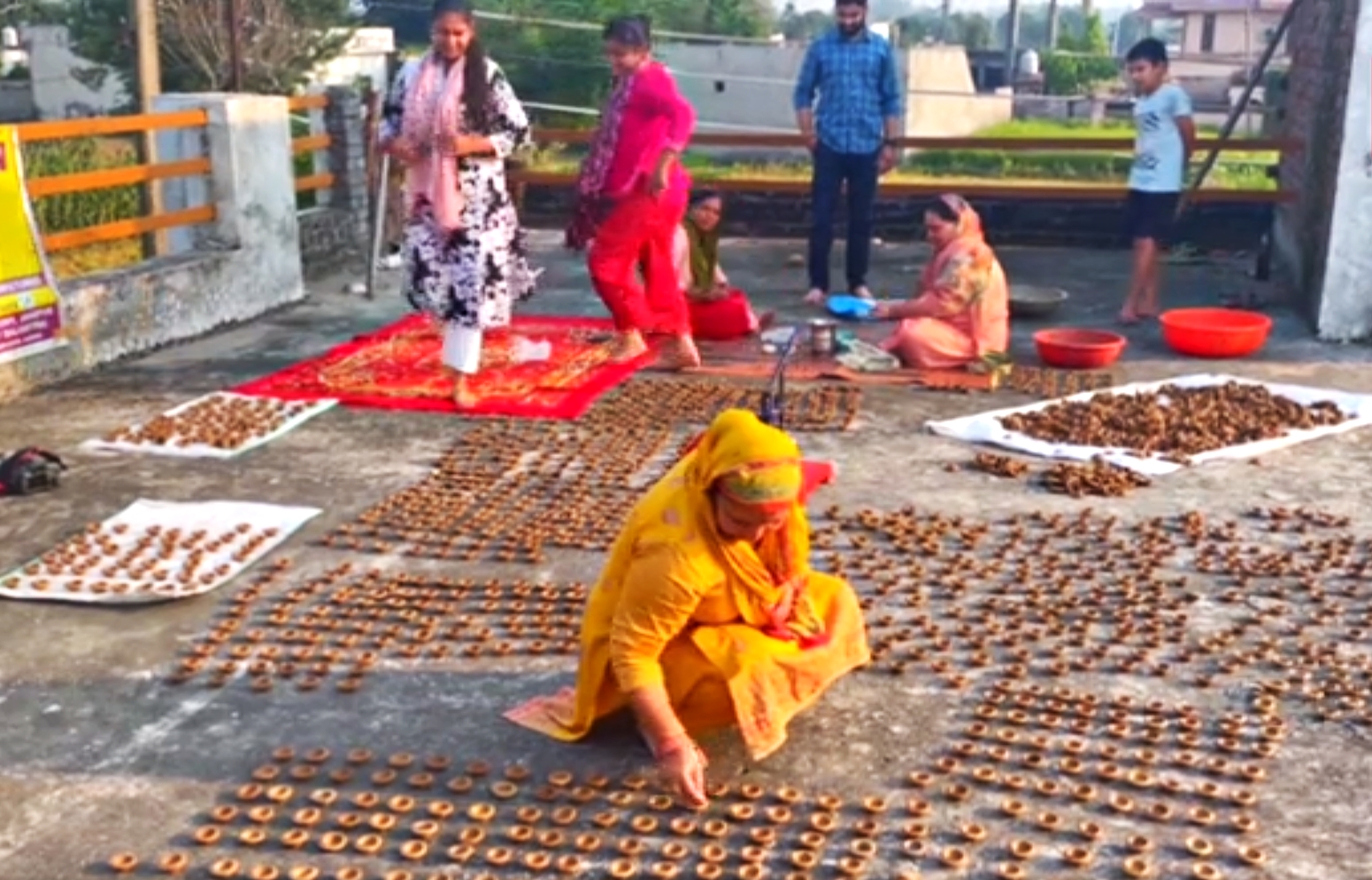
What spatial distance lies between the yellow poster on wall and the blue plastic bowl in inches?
172

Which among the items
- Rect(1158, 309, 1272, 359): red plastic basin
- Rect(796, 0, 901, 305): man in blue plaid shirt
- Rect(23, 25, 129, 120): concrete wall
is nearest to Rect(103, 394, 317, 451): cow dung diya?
Rect(796, 0, 901, 305): man in blue plaid shirt

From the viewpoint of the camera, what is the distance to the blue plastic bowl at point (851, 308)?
9.03m

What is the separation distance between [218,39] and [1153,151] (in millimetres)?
14471

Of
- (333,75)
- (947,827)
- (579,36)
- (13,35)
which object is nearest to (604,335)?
(947,827)

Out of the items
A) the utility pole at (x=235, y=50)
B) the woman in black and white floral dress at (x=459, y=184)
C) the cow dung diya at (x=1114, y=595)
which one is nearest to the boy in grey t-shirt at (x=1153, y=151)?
the cow dung diya at (x=1114, y=595)

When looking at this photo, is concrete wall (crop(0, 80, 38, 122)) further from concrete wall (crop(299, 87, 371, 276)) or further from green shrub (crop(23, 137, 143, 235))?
concrete wall (crop(299, 87, 371, 276))

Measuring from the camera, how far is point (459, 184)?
6.83m

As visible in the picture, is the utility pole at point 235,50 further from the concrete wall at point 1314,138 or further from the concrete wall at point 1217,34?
the concrete wall at point 1217,34

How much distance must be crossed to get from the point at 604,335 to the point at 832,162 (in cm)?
200

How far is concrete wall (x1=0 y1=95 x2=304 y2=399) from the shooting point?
7809mm

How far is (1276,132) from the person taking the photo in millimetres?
11422

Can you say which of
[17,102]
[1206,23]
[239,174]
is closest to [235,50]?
[239,174]

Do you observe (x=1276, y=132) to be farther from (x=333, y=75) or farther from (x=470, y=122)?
(x=333, y=75)

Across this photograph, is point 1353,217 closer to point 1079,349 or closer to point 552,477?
point 1079,349
